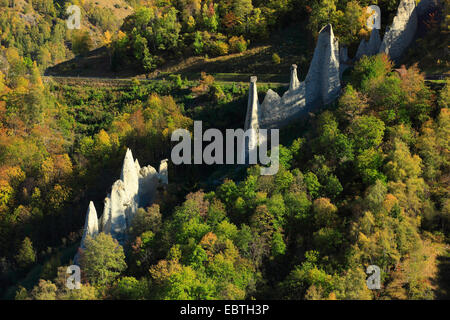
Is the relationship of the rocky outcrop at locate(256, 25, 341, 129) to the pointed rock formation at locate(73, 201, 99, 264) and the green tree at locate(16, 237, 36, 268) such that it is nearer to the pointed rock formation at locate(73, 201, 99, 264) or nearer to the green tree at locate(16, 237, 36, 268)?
the pointed rock formation at locate(73, 201, 99, 264)

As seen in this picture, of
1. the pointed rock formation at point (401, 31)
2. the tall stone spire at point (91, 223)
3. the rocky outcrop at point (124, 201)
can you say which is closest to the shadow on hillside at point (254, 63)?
the pointed rock formation at point (401, 31)

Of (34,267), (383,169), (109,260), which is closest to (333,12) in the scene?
(383,169)

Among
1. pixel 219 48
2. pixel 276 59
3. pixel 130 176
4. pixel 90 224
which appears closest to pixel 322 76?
pixel 276 59

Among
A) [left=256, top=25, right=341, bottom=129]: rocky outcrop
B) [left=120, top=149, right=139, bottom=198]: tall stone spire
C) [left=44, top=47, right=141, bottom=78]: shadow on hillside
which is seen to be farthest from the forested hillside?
[left=120, top=149, right=139, bottom=198]: tall stone spire

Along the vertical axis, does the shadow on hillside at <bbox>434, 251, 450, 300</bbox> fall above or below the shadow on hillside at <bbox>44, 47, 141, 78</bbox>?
below

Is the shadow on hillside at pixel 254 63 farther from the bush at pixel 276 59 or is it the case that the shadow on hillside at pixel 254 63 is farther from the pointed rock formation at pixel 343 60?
the pointed rock formation at pixel 343 60

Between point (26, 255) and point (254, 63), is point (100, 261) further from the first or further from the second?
point (254, 63)
